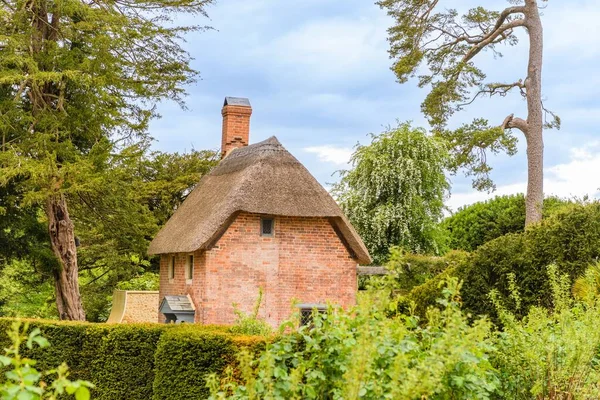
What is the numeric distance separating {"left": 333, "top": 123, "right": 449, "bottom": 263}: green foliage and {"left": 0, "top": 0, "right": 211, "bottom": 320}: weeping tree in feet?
37.0

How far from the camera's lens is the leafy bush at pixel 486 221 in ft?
118

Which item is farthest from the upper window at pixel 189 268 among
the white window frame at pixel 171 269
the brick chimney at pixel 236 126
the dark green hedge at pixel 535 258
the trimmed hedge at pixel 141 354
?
the dark green hedge at pixel 535 258

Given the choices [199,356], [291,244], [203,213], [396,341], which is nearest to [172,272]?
[203,213]

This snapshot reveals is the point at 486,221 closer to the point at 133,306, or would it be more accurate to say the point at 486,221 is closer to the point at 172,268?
the point at 133,306

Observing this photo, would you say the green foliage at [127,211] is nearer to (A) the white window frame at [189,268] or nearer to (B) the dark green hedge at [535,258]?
(A) the white window frame at [189,268]

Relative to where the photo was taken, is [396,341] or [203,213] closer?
[396,341]

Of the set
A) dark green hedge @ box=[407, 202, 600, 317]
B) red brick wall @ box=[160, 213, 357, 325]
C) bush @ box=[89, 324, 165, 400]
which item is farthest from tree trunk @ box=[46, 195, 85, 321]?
dark green hedge @ box=[407, 202, 600, 317]

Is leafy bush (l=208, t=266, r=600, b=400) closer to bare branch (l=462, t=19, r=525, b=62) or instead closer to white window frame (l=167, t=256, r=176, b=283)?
white window frame (l=167, t=256, r=176, b=283)

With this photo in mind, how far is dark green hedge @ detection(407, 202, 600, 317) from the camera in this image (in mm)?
17203

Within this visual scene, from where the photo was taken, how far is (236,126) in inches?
1075

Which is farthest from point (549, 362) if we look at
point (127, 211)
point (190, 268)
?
point (127, 211)

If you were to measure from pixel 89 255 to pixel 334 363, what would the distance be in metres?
26.3

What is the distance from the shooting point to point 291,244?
22.5 metres

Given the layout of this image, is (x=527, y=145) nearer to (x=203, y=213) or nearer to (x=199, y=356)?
(x=203, y=213)
